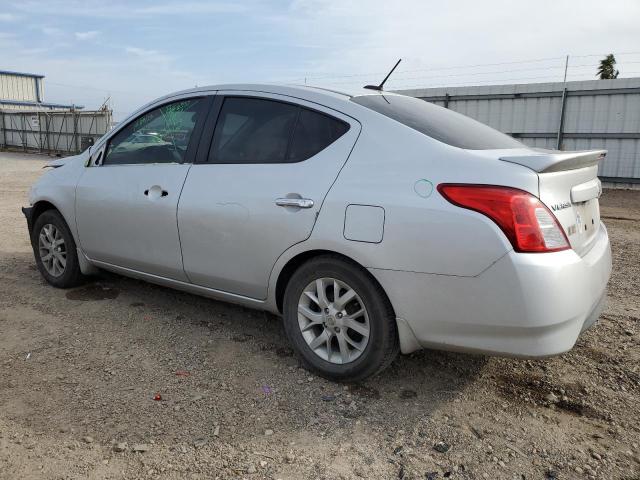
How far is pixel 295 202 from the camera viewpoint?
119 inches

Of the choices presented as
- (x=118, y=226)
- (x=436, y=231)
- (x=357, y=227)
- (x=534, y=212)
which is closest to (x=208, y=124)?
(x=118, y=226)

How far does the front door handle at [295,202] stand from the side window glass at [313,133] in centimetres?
25

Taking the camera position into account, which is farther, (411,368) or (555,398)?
(411,368)

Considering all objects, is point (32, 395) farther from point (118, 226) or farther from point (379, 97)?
point (379, 97)

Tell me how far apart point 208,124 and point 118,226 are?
106cm

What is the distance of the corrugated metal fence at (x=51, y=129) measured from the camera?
83.4 feet

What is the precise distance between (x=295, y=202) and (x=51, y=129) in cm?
2882

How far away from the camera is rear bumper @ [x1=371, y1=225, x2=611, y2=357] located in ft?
7.98

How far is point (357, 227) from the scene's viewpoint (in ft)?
9.21

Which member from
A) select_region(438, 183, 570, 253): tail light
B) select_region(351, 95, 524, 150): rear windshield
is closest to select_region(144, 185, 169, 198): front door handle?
select_region(351, 95, 524, 150): rear windshield

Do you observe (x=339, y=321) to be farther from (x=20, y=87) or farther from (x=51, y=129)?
(x=20, y=87)

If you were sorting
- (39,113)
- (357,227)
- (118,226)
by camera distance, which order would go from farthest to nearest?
(39,113) → (118,226) → (357,227)

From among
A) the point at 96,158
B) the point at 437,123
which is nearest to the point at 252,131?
the point at 437,123

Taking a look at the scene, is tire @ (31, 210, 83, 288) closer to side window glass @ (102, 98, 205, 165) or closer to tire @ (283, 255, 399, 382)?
side window glass @ (102, 98, 205, 165)
